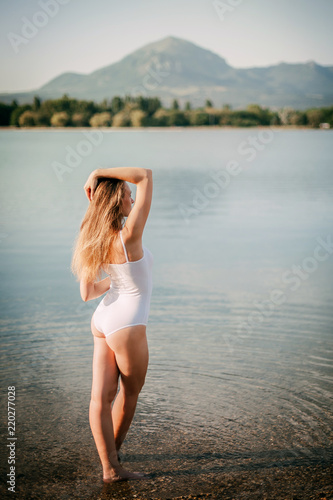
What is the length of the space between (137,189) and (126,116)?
123 m

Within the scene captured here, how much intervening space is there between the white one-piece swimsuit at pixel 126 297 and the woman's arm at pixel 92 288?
0.18m

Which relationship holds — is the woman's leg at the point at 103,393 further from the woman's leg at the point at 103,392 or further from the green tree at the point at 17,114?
the green tree at the point at 17,114

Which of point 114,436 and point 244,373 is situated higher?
point 114,436

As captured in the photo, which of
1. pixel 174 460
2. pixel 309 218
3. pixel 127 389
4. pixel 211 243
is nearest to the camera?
pixel 127 389

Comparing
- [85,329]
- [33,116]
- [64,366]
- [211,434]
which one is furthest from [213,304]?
[33,116]

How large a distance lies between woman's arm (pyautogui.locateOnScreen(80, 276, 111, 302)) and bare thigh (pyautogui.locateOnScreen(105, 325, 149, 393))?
0.34 metres

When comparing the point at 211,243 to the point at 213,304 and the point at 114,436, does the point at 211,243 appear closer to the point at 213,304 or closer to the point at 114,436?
the point at 213,304

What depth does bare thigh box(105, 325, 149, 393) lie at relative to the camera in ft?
11.4

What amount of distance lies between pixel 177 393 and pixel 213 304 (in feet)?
9.75

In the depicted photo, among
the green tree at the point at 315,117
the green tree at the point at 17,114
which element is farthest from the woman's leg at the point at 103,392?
the green tree at the point at 315,117

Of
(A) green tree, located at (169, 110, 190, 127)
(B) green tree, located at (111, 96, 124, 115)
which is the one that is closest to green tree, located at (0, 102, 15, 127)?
(B) green tree, located at (111, 96, 124, 115)

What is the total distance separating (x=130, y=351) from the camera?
3.52 metres

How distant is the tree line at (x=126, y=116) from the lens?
393 feet

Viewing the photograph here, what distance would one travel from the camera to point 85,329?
283 inches
